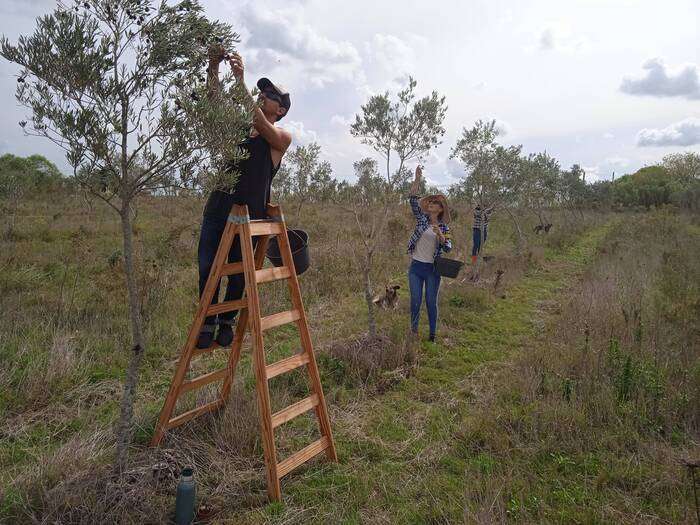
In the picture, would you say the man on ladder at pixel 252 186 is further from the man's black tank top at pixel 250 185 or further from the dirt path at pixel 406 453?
the dirt path at pixel 406 453

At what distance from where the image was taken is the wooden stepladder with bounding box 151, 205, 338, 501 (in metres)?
2.94

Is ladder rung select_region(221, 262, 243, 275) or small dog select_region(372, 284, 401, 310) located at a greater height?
ladder rung select_region(221, 262, 243, 275)

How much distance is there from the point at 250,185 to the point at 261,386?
1430mm

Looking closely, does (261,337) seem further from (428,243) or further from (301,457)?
(428,243)

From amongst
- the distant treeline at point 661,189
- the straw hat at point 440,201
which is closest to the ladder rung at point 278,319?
the straw hat at point 440,201

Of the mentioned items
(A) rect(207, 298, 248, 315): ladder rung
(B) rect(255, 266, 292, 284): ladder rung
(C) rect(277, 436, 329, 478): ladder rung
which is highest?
(B) rect(255, 266, 292, 284): ladder rung

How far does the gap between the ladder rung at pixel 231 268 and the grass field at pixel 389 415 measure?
4.05 ft

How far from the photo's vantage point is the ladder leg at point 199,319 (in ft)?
10.1

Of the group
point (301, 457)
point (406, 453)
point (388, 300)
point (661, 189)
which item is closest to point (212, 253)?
point (301, 457)

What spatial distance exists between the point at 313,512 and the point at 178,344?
3.36 metres

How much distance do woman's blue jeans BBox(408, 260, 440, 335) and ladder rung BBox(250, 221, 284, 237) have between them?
323 cm

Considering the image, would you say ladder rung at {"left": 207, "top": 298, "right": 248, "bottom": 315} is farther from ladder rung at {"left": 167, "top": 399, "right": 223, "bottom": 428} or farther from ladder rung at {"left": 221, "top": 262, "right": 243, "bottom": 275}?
ladder rung at {"left": 167, "top": 399, "right": 223, "bottom": 428}

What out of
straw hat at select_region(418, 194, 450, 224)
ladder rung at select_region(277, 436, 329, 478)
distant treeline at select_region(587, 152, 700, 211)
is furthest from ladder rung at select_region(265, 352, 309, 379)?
distant treeline at select_region(587, 152, 700, 211)

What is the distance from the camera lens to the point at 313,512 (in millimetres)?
2895
